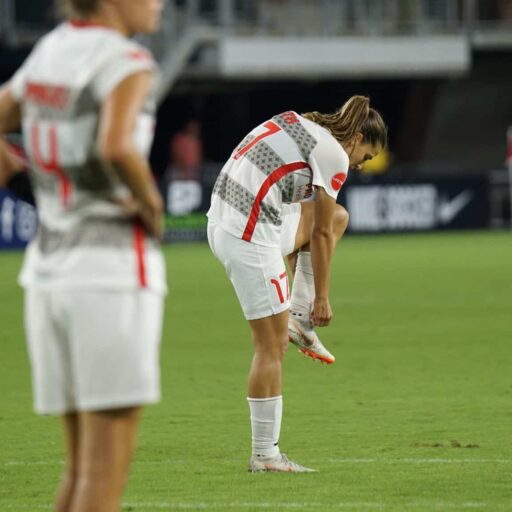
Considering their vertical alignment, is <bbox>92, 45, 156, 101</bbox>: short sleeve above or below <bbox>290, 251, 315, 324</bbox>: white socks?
above

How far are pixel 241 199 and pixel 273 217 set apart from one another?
0.62 ft

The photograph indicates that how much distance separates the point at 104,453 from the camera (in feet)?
13.8

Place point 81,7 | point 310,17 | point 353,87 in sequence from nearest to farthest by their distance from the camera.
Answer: point 81,7 < point 310,17 < point 353,87

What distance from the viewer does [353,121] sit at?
24.6 feet

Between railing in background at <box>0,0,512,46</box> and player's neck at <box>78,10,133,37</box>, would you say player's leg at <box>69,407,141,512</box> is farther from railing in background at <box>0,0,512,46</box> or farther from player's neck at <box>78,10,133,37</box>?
railing in background at <box>0,0,512,46</box>

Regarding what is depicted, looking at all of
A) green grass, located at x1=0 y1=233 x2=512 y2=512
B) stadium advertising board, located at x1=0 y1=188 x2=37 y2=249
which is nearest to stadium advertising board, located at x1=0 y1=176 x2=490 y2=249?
stadium advertising board, located at x1=0 y1=188 x2=37 y2=249

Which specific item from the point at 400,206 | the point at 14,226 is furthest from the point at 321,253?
the point at 400,206

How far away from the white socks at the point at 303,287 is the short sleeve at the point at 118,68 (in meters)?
4.01

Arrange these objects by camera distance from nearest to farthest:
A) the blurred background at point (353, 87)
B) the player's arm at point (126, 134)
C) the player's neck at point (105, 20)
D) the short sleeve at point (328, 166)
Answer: the player's arm at point (126, 134) → the player's neck at point (105, 20) → the short sleeve at point (328, 166) → the blurred background at point (353, 87)

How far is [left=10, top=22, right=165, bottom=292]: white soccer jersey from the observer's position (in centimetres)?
420

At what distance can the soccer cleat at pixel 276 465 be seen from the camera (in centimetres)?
732

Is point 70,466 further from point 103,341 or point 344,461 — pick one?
point 344,461

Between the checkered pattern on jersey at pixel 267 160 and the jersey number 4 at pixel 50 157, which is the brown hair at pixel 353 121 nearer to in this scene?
the checkered pattern on jersey at pixel 267 160

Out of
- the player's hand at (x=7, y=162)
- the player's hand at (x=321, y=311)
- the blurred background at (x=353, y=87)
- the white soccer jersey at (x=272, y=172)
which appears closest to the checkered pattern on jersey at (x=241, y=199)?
the white soccer jersey at (x=272, y=172)
